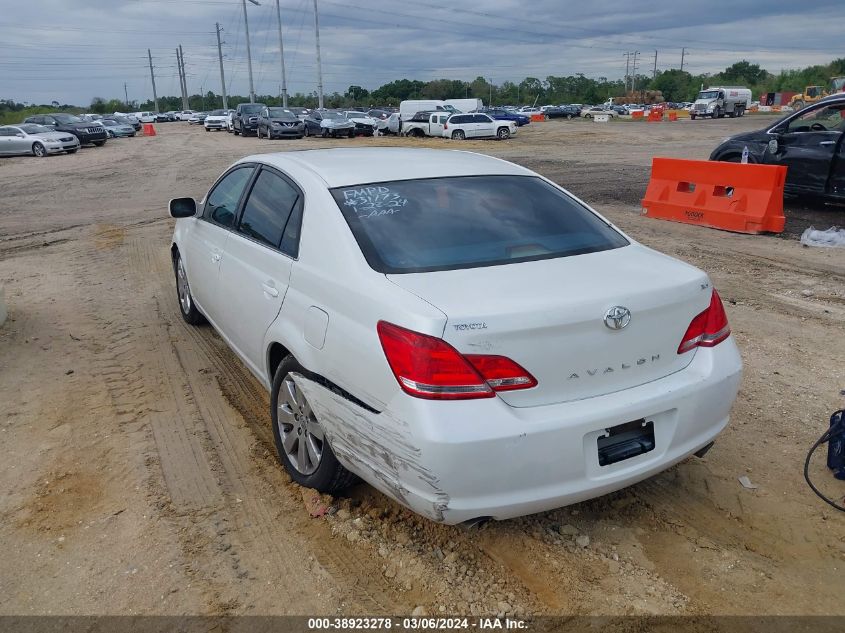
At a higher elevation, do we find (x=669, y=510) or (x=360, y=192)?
(x=360, y=192)

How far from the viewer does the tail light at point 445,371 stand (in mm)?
2520

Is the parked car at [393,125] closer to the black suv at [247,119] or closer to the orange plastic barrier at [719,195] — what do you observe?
the black suv at [247,119]

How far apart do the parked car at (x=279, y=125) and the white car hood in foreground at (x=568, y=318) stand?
119ft

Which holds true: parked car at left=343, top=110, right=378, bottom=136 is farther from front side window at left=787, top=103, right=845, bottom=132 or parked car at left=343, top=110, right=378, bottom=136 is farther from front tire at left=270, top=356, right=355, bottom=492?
front tire at left=270, top=356, right=355, bottom=492

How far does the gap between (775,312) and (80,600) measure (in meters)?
5.96

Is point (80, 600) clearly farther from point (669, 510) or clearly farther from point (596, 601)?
point (669, 510)

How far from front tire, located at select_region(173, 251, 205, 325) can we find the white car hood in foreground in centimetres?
363

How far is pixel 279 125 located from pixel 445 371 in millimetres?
36896

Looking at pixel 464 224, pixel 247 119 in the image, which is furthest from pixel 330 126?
pixel 464 224

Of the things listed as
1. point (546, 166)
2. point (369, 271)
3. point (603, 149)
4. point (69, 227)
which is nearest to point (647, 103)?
point (603, 149)

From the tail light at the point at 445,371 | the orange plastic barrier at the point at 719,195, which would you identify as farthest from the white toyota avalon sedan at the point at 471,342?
the orange plastic barrier at the point at 719,195

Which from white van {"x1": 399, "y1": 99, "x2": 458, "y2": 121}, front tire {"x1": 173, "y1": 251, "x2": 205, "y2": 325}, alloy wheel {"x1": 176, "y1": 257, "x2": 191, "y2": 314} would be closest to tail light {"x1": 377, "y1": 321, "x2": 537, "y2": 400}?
front tire {"x1": 173, "y1": 251, "x2": 205, "y2": 325}

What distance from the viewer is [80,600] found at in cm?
279

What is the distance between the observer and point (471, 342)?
8.30ft
